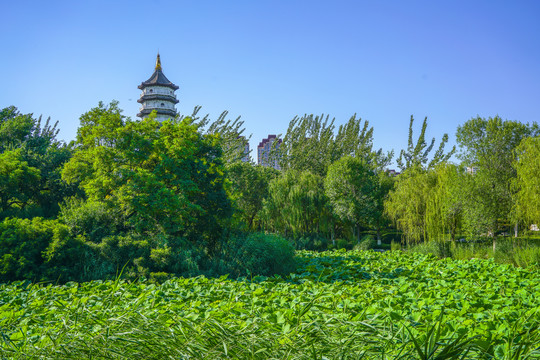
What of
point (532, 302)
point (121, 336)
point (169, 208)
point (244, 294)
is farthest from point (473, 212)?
point (121, 336)

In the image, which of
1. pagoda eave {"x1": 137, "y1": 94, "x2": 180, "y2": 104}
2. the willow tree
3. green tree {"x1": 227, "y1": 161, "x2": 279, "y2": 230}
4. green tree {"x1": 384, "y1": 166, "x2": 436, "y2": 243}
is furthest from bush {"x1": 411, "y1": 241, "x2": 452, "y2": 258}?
pagoda eave {"x1": 137, "y1": 94, "x2": 180, "y2": 104}

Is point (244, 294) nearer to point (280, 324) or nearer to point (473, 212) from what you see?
point (280, 324)

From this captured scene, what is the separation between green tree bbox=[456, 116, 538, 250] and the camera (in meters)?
14.7

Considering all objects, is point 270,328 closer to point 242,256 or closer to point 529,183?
point 242,256

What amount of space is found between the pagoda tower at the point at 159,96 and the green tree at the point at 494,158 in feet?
84.4

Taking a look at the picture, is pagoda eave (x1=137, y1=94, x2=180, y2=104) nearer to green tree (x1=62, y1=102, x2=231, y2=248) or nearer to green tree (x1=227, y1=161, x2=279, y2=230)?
green tree (x1=227, y1=161, x2=279, y2=230)

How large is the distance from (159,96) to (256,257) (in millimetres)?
29494

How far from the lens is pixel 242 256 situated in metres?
9.39

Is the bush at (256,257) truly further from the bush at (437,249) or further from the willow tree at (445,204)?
the willow tree at (445,204)

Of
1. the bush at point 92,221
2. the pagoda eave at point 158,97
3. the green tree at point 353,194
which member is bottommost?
the bush at point 92,221

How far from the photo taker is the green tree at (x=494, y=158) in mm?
14664

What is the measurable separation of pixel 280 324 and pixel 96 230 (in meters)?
7.65

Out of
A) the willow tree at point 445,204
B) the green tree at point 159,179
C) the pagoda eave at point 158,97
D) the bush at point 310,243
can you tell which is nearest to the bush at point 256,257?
the green tree at point 159,179

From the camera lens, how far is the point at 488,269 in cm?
866
